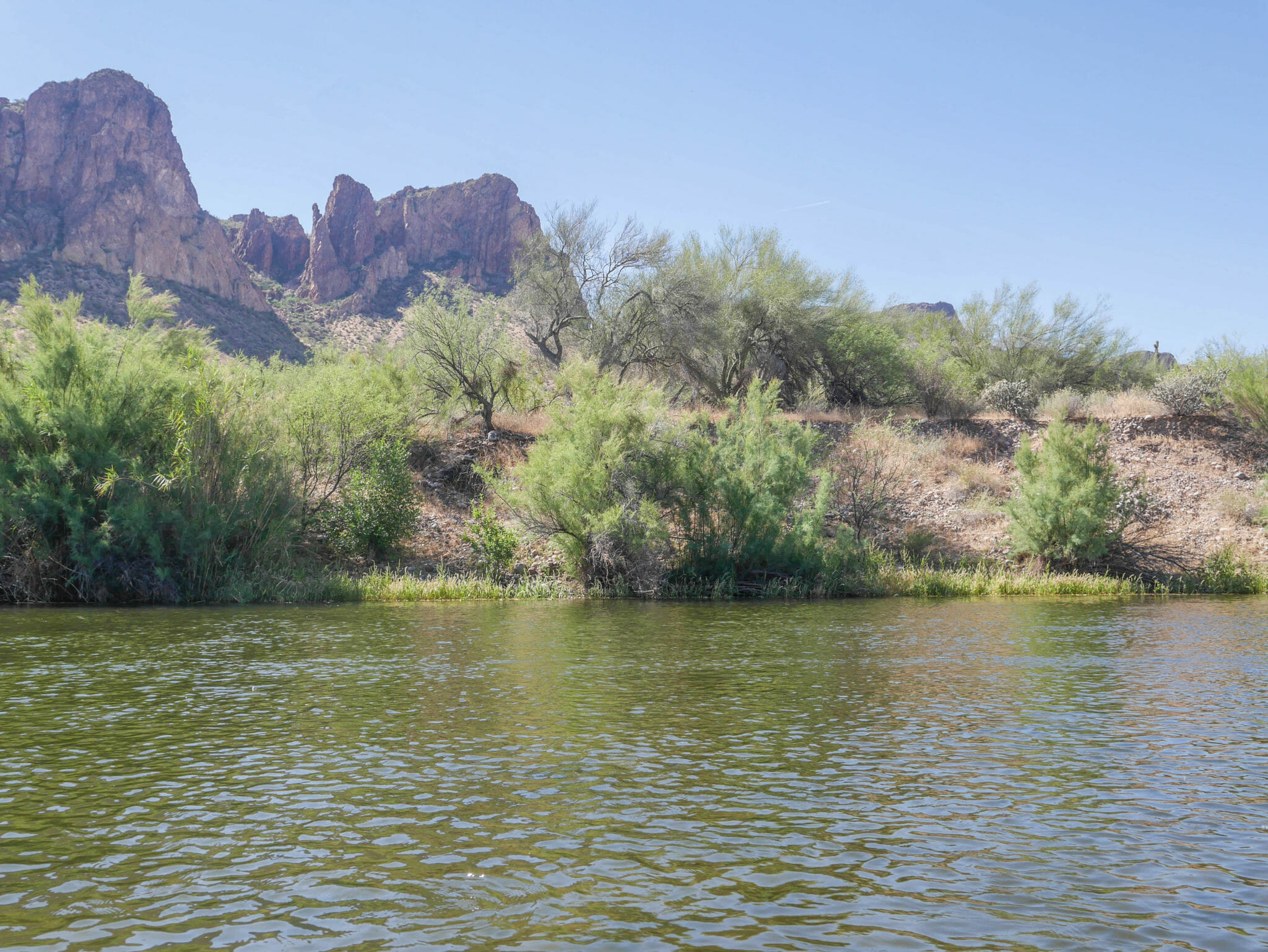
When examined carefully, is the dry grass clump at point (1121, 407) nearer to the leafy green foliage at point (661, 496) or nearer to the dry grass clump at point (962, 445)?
the dry grass clump at point (962, 445)

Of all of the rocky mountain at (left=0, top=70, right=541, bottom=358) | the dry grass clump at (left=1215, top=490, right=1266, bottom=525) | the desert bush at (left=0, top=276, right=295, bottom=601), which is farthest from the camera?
the rocky mountain at (left=0, top=70, right=541, bottom=358)

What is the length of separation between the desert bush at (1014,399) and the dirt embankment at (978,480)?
1037mm

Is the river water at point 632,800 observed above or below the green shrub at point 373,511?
below

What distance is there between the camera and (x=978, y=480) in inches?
1438

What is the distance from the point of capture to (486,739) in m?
9.73

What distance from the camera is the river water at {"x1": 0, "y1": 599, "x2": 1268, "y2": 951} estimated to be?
5172mm

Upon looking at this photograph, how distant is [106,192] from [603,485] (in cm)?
10151

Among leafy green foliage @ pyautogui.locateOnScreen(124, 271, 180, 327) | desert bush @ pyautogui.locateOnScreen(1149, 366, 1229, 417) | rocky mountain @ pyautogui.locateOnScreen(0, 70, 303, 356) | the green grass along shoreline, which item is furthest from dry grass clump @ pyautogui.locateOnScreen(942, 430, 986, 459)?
rocky mountain @ pyautogui.locateOnScreen(0, 70, 303, 356)

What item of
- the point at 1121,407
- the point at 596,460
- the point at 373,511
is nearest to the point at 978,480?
the point at 1121,407

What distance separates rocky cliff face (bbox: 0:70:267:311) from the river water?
9018 cm

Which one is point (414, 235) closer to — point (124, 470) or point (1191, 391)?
point (1191, 391)

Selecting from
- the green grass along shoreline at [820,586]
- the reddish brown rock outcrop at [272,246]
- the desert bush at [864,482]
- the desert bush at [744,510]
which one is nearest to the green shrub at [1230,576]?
the green grass along shoreline at [820,586]

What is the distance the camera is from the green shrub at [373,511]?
29062 millimetres

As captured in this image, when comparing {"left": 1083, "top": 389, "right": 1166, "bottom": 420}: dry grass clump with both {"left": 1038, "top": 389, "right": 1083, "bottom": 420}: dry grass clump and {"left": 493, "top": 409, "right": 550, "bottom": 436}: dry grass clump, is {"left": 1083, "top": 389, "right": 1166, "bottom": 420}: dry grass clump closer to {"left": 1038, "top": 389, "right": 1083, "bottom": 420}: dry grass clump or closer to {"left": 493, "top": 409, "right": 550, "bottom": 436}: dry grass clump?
{"left": 1038, "top": 389, "right": 1083, "bottom": 420}: dry grass clump
